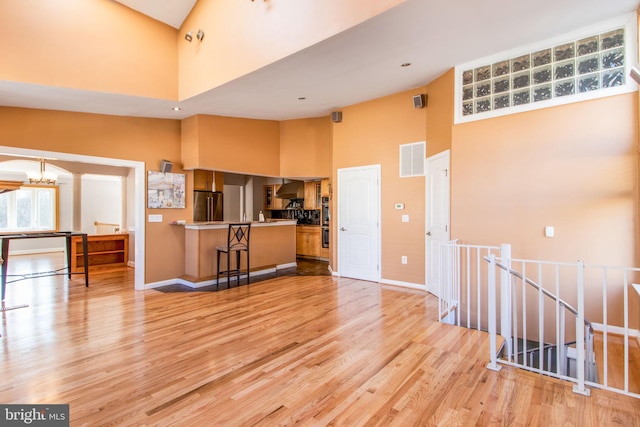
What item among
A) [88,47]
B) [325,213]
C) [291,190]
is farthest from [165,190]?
[325,213]

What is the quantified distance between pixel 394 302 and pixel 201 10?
5.06m

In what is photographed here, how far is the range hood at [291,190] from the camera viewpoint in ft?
27.0

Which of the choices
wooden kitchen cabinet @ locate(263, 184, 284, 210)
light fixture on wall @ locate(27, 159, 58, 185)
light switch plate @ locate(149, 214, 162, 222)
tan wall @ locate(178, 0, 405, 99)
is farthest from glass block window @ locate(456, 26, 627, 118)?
light fixture on wall @ locate(27, 159, 58, 185)

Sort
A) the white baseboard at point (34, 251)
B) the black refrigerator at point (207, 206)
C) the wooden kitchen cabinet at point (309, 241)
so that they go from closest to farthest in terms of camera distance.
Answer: the black refrigerator at point (207, 206) → the wooden kitchen cabinet at point (309, 241) → the white baseboard at point (34, 251)

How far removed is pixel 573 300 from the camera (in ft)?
10.9

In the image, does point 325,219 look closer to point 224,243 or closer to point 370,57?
point 224,243

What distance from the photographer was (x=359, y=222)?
18.9 feet

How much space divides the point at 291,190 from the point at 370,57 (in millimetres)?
4939

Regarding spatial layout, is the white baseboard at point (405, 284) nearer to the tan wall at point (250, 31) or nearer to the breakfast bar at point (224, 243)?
the breakfast bar at point (224, 243)

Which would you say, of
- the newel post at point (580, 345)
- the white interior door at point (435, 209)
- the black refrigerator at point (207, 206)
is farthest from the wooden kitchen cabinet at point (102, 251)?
the newel post at point (580, 345)

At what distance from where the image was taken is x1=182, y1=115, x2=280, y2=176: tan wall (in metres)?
5.63

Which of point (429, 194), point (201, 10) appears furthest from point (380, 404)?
point (201, 10)

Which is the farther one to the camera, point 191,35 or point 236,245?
point 236,245

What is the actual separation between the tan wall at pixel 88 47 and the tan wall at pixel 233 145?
39.3 inches
